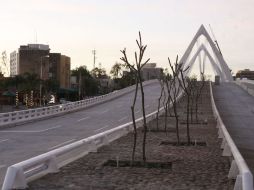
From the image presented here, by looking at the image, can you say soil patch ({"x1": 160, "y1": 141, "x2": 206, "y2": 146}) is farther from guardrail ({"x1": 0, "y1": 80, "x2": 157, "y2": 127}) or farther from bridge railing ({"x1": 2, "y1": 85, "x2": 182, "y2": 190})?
guardrail ({"x1": 0, "y1": 80, "x2": 157, "y2": 127})

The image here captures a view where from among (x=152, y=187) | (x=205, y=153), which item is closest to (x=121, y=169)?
(x=152, y=187)

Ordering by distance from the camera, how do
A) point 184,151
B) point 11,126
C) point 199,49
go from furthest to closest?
point 199,49 < point 11,126 < point 184,151

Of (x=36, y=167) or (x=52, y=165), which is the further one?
(x=52, y=165)

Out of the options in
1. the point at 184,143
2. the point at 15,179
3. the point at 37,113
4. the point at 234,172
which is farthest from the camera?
the point at 37,113

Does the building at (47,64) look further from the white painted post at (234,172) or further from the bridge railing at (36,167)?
the white painted post at (234,172)

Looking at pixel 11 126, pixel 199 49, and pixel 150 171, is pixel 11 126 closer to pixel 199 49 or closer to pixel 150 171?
pixel 150 171

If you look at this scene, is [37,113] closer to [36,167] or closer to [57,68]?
[36,167]

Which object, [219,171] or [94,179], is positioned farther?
[219,171]

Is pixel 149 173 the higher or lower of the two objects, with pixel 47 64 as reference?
lower

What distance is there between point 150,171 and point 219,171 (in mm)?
1662

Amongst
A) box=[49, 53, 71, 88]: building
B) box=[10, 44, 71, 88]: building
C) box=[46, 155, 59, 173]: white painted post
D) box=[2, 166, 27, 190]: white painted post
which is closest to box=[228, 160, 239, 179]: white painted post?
box=[46, 155, 59, 173]: white painted post

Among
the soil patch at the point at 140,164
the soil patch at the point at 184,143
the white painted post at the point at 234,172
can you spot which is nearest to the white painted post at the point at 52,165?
the soil patch at the point at 140,164

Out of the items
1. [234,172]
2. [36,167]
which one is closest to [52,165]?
[36,167]

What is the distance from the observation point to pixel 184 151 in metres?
18.4
